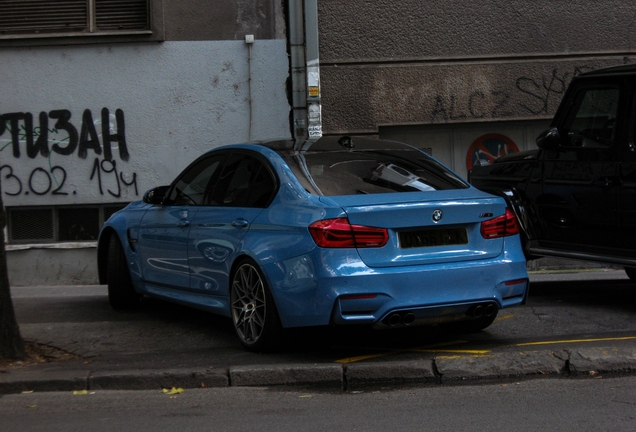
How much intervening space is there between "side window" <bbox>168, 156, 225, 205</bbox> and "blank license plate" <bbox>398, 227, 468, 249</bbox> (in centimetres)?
199

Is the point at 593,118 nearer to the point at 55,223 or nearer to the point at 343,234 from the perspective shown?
the point at 343,234

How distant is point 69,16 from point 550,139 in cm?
725

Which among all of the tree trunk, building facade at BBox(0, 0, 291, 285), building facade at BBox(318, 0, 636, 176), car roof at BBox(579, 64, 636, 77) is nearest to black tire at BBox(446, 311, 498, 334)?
car roof at BBox(579, 64, 636, 77)

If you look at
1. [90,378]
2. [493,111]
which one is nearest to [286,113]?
[493,111]

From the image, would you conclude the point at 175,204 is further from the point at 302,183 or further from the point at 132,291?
the point at 302,183

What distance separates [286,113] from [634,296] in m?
5.49

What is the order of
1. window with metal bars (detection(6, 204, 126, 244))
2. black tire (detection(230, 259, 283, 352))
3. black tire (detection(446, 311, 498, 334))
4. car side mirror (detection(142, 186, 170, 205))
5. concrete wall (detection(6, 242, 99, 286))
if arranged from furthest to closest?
window with metal bars (detection(6, 204, 126, 244)), concrete wall (detection(6, 242, 99, 286)), car side mirror (detection(142, 186, 170, 205)), black tire (detection(446, 311, 498, 334)), black tire (detection(230, 259, 283, 352))

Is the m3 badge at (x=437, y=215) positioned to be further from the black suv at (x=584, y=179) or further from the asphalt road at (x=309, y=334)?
the black suv at (x=584, y=179)

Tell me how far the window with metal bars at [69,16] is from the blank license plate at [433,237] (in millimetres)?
7474

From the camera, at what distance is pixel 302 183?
6289 millimetres

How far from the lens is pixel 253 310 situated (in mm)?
6336

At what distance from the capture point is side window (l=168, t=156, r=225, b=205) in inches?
289

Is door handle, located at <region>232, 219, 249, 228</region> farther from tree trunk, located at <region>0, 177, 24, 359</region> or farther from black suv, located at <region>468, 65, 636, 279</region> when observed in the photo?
black suv, located at <region>468, 65, 636, 279</region>

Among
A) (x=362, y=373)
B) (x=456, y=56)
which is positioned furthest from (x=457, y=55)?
(x=362, y=373)
